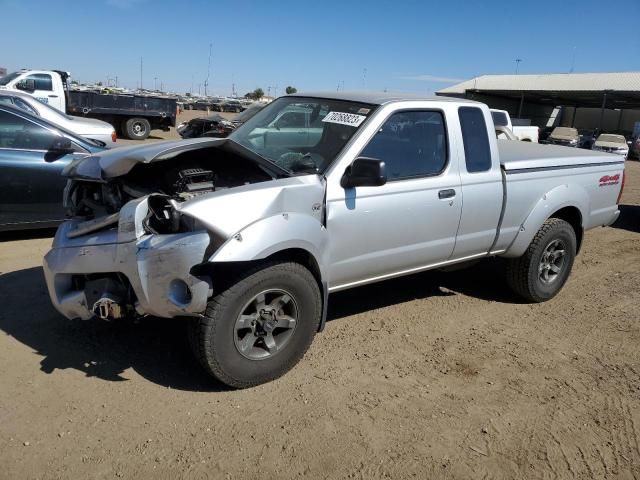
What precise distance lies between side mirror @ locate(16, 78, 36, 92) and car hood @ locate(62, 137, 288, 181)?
45.4 ft

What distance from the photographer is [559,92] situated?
Answer: 141 feet

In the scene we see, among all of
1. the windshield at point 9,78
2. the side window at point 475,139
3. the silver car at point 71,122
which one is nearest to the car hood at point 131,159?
the side window at point 475,139

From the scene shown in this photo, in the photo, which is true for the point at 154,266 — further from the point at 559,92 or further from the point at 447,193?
the point at 559,92

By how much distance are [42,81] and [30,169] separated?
40.0 ft

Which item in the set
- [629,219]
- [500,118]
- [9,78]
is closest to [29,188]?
[629,219]

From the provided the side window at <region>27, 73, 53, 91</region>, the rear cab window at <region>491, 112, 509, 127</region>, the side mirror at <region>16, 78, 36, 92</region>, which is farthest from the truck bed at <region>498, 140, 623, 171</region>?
the side window at <region>27, 73, 53, 91</region>

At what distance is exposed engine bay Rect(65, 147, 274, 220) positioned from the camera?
365 centimetres

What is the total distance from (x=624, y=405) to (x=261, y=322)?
8.10 feet

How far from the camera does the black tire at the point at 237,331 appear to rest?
3.19 meters

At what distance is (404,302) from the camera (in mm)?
5199

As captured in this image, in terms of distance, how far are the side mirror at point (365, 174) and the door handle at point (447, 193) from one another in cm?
80

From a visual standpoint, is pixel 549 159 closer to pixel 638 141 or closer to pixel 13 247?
pixel 13 247

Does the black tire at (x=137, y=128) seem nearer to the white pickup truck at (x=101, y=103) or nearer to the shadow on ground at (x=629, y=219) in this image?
the white pickup truck at (x=101, y=103)

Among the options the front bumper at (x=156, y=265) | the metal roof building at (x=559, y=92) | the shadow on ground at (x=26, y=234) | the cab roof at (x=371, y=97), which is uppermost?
the metal roof building at (x=559, y=92)
